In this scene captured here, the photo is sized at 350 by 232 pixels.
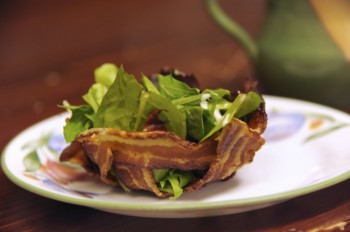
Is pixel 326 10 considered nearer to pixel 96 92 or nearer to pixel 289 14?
pixel 289 14

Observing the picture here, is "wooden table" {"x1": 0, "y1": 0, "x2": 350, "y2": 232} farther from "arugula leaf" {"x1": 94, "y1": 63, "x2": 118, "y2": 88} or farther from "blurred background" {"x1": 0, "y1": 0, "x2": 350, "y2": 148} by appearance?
"arugula leaf" {"x1": 94, "y1": 63, "x2": 118, "y2": 88}

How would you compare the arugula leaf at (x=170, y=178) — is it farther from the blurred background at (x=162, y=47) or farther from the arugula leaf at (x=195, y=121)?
the blurred background at (x=162, y=47)

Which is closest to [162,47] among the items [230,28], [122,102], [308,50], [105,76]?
[230,28]

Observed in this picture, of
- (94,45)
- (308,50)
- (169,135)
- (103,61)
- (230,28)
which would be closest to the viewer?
(169,135)

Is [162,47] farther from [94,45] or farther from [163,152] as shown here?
[163,152]

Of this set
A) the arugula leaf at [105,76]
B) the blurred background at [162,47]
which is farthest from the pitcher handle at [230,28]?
the arugula leaf at [105,76]

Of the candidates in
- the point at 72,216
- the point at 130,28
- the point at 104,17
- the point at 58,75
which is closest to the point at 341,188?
the point at 72,216
